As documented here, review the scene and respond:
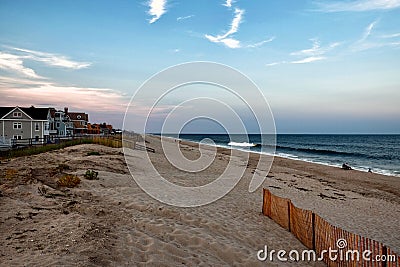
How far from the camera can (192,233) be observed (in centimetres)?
762

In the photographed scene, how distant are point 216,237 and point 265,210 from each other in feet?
11.2

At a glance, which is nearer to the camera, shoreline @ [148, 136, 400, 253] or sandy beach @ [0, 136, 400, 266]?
sandy beach @ [0, 136, 400, 266]

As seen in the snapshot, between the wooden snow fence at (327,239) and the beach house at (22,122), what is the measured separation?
42.6 meters

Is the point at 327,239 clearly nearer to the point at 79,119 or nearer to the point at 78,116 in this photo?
the point at 79,119

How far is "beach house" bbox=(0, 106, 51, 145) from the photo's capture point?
4344 cm

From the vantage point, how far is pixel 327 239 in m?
6.56

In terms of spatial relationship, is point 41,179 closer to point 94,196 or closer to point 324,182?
point 94,196

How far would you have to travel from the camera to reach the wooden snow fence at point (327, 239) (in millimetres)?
4871

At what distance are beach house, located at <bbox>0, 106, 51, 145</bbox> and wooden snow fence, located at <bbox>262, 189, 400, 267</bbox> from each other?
42567 mm

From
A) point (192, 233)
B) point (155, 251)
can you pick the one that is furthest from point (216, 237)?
point (155, 251)

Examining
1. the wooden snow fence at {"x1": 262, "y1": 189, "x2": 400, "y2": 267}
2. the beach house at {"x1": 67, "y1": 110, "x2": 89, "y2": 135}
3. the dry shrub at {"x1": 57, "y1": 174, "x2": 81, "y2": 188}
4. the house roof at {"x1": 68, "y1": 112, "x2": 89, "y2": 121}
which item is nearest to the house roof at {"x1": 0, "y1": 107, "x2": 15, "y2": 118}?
the beach house at {"x1": 67, "y1": 110, "x2": 89, "y2": 135}

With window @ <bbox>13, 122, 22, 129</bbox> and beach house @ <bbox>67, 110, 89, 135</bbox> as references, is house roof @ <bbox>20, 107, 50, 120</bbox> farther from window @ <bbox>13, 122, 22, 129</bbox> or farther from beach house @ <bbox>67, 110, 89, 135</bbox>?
beach house @ <bbox>67, 110, 89, 135</bbox>

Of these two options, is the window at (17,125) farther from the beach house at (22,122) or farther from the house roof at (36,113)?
the house roof at (36,113)

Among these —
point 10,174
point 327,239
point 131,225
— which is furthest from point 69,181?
point 327,239
